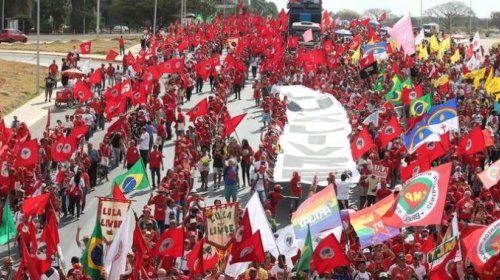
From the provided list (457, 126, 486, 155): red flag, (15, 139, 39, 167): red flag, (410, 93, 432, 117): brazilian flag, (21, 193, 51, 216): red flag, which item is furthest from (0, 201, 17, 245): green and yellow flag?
(410, 93, 432, 117): brazilian flag

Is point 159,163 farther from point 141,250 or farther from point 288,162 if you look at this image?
point 141,250

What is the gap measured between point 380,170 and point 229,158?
12.2 feet

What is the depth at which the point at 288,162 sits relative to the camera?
84.2 feet

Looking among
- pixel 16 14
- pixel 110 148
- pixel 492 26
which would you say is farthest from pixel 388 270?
pixel 492 26

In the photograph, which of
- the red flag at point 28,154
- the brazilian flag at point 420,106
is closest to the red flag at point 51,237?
the red flag at point 28,154

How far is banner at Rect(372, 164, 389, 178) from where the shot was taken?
2333cm

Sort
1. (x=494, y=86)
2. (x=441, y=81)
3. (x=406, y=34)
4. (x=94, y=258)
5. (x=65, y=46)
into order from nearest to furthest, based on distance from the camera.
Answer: (x=94, y=258) < (x=494, y=86) < (x=441, y=81) < (x=406, y=34) < (x=65, y=46)

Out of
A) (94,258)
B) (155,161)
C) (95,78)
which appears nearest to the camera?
(94,258)

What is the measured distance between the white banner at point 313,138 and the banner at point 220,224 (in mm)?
7284

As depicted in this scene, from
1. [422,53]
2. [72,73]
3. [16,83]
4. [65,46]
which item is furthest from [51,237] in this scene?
[65,46]

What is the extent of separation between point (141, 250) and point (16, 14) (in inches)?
3170

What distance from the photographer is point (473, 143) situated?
2327 centimetres

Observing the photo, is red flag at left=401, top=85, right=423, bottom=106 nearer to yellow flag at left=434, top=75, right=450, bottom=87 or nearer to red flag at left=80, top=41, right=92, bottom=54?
yellow flag at left=434, top=75, right=450, bottom=87

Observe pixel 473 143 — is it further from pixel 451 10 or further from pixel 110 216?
pixel 451 10
